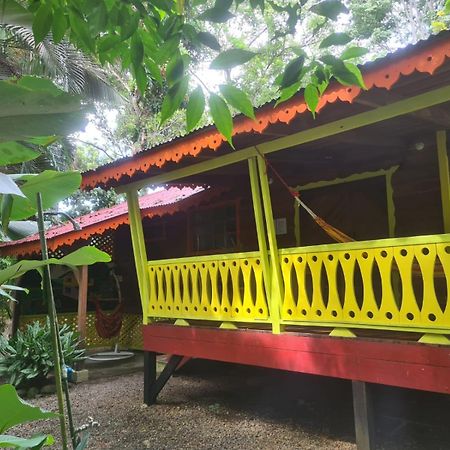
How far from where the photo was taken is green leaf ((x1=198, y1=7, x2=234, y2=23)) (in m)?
1.31

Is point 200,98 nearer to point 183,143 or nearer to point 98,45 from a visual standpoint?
point 98,45

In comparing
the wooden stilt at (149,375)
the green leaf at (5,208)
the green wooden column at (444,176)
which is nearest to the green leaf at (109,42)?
the green leaf at (5,208)

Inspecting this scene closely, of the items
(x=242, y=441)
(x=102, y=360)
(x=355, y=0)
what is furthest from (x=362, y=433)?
(x=355, y=0)

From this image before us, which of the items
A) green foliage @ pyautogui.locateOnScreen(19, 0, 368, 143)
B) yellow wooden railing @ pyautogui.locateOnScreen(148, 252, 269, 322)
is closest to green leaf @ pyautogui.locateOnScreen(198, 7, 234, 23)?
green foliage @ pyautogui.locateOnScreen(19, 0, 368, 143)

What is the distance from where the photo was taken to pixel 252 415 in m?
5.66

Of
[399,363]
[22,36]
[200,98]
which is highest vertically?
[22,36]

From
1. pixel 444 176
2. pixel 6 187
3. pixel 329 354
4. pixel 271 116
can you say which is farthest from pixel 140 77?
pixel 444 176

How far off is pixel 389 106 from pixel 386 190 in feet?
7.77

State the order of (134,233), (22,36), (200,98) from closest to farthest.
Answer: (200,98), (134,233), (22,36)

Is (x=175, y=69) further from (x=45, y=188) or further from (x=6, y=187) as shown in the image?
(x=6, y=187)

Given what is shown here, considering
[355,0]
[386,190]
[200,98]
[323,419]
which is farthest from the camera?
[355,0]

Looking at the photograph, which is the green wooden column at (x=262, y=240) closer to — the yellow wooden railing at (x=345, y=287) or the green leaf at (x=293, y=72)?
the yellow wooden railing at (x=345, y=287)

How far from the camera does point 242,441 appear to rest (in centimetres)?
480

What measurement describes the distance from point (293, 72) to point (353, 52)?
172mm
